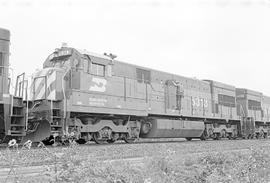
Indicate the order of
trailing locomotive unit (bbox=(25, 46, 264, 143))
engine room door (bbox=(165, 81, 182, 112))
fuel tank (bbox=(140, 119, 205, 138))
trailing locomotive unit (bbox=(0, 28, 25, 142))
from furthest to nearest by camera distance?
engine room door (bbox=(165, 81, 182, 112)) → fuel tank (bbox=(140, 119, 205, 138)) → trailing locomotive unit (bbox=(25, 46, 264, 143)) → trailing locomotive unit (bbox=(0, 28, 25, 142))

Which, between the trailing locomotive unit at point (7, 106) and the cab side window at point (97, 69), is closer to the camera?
the trailing locomotive unit at point (7, 106)

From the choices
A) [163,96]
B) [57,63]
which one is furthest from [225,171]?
[163,96]

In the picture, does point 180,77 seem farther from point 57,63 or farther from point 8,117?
point 8,117

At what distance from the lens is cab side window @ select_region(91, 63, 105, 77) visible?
11530 millimetres

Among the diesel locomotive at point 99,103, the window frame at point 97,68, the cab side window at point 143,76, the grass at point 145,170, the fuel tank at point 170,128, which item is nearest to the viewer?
the grass at point 145,170

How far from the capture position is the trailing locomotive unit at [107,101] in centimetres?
1040

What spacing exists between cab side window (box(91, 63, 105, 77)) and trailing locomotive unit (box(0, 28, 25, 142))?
126 inches

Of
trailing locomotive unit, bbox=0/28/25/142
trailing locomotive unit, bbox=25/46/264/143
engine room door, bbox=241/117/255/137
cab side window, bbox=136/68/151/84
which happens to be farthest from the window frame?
engine room door, bbox=241/117/255/137

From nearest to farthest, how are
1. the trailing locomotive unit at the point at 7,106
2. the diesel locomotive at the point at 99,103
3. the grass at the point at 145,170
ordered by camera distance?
the grass at the point at 145,170, the trailing locomotive unit at the point at 7,106, the diesel locomotive at the point at 99,103

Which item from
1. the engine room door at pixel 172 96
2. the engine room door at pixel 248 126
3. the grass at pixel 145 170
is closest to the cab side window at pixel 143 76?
the engine room door at pixel 172 96

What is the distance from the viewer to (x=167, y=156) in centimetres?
545

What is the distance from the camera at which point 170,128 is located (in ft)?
49.7

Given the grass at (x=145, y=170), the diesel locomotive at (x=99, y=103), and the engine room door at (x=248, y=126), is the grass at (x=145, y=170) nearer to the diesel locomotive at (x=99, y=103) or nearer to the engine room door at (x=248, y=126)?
the diesel locomotive at (x=99, y=103)

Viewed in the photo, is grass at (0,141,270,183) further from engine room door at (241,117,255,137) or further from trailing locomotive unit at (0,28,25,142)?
engine room door at (241,117,255,137)
